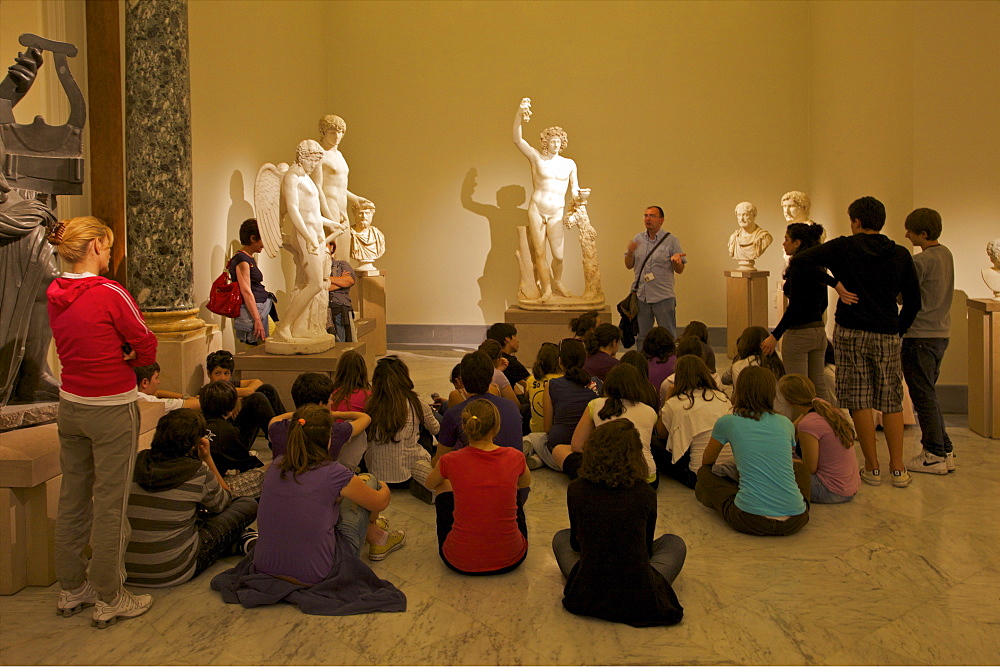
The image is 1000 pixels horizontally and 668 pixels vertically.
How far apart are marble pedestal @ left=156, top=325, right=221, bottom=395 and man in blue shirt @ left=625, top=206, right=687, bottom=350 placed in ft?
13.4

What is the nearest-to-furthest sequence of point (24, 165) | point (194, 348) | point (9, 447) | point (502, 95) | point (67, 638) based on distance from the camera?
point (67, 638) < point (9, 447) < point (24, 165) < point (194, 348) < point (502, 95)

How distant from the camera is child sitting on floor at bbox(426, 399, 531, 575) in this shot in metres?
3.88

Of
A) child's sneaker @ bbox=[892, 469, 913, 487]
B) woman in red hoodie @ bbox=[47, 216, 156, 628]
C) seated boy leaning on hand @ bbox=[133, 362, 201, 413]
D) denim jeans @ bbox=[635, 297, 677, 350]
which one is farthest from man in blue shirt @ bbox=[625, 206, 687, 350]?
woman in red hoodie @ bbox=[47, 216, 156, 628]

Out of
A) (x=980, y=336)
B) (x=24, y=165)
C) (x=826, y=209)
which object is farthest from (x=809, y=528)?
(x=826, y=209)

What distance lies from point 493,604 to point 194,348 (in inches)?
157

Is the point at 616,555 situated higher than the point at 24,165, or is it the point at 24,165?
the point at 24,165

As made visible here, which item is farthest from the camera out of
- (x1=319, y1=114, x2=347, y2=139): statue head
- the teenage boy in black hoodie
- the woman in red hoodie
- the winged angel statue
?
(x1=319, y1=114, x2=347, y2=139): statue head

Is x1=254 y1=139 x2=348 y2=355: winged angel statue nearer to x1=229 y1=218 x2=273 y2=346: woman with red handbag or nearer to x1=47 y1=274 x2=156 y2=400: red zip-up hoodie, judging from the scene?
x1=229 y1=218 x2=273 y2=346: woman with red handbag

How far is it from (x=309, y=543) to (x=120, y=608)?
793mm

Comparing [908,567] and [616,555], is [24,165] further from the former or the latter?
[908,567]

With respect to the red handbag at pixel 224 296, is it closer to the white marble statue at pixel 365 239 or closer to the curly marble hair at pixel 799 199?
the white marble statue at pixel 365 239

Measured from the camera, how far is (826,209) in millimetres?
10352

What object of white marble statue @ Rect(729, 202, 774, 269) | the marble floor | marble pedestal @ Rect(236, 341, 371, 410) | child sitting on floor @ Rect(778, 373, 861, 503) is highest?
white marble statue @ Rect(729, 202, 774, 269)

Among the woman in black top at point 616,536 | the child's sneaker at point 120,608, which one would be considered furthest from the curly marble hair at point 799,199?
the child's sneaker at point 120,608
